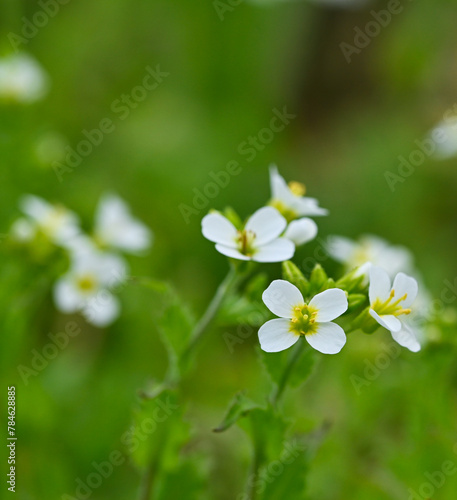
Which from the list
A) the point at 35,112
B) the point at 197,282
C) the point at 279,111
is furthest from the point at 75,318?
the point at 279,111

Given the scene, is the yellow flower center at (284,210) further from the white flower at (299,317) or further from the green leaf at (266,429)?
the green leaf at (266,429)

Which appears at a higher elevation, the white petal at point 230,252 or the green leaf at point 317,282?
the green leaf at point 317,282

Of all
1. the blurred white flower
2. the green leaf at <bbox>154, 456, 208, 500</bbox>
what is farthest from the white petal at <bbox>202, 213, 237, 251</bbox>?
the blurred white flower

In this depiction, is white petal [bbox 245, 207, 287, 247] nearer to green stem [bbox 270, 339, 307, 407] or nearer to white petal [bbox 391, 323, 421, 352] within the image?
green stem [bbox 270, 339, 307, 407]

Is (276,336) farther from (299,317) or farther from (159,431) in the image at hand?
(159,431)

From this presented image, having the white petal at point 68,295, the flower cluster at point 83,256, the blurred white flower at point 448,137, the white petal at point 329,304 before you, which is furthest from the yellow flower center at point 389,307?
the blurred white flower at point 448,137

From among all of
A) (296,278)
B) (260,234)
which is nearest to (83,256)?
(260,234)

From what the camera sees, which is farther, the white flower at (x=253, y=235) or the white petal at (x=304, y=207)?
the white petal at (x=304, y=207)
